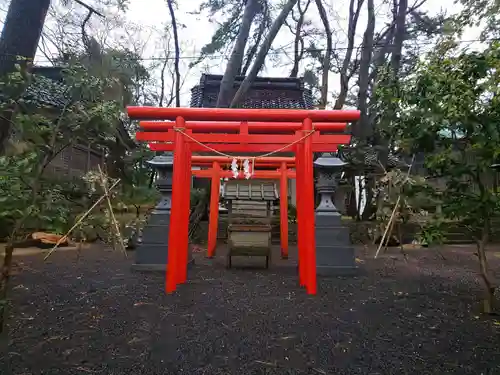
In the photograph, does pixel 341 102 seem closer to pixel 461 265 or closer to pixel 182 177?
pixel 461 265

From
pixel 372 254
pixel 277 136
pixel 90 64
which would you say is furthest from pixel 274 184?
pixel 90 64

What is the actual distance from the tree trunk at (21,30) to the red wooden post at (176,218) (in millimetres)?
1891

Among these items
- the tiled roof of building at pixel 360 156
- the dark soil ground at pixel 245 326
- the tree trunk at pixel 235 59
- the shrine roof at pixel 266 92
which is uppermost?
the shrine roof at pixel 266 92

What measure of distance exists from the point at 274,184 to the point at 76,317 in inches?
238

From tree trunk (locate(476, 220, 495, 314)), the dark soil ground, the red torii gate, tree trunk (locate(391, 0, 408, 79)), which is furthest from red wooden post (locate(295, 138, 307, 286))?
tree trunk (locate(391, 0, 408, 79))

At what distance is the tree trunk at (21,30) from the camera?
395 cm

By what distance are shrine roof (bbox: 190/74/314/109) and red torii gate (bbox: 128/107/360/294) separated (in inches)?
361

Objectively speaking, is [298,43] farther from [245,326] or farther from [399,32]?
[245,326]

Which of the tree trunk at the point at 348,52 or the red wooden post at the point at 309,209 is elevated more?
the tree trunk at the point at 348,52

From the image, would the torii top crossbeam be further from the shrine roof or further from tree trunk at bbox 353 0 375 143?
the shrine roof

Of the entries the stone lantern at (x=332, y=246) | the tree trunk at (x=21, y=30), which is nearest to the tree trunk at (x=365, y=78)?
the stone lantern at (x=332, y=246)

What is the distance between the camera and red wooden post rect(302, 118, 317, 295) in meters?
4.31

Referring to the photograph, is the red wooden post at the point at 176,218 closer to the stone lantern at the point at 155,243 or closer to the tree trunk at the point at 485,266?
the stone lantern at the point at 155,243

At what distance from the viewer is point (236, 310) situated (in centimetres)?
383
